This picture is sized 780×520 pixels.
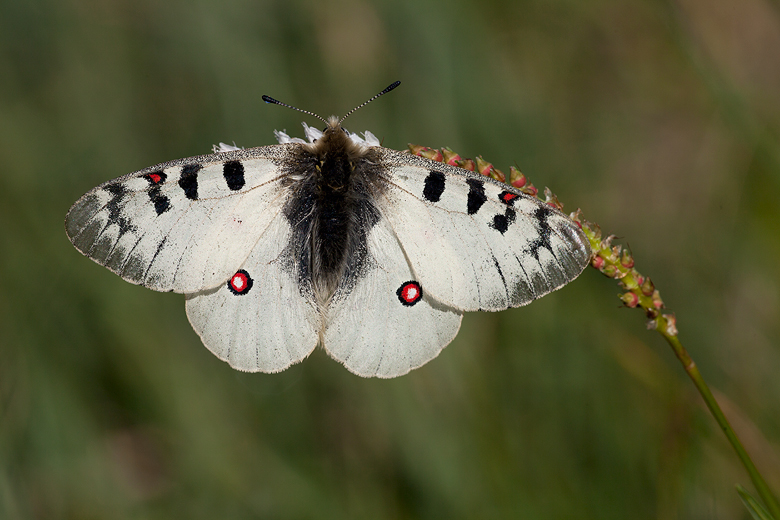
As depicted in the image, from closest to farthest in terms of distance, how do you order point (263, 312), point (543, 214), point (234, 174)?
point (543, 214) → point (234, 174) → point (263, 312)

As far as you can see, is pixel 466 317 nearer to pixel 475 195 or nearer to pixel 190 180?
pixel 475 195

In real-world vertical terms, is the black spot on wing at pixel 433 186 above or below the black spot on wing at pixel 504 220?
above

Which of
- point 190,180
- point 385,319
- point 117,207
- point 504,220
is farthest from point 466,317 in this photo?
point 117,207

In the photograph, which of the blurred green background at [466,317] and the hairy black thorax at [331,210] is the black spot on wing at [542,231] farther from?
the blurred green background at [466,317]

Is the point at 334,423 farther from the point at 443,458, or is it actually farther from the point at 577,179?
the point at 577,179

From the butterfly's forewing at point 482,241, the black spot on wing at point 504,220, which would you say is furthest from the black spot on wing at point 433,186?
the black spot on wing at point 504,220

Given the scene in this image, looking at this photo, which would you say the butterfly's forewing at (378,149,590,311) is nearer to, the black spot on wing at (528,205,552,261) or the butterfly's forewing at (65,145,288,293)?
the black spot on wing at (528,205,552,261)

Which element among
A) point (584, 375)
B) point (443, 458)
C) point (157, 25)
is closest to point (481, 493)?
point (443, 458)
